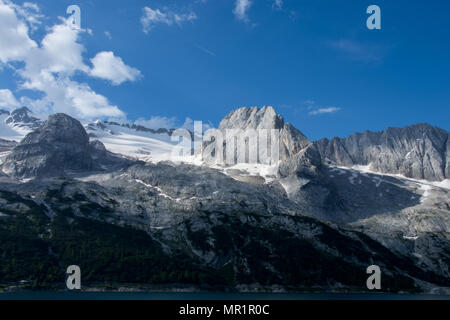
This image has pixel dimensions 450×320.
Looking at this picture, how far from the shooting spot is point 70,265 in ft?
616

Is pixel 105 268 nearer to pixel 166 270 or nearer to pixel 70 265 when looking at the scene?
pixel 70 265

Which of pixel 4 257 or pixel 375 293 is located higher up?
pixel 4 257

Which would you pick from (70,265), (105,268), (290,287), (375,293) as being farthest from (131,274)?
(375,293)

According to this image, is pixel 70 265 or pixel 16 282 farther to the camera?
pixel 70 265

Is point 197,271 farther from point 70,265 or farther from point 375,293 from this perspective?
point 375,293
